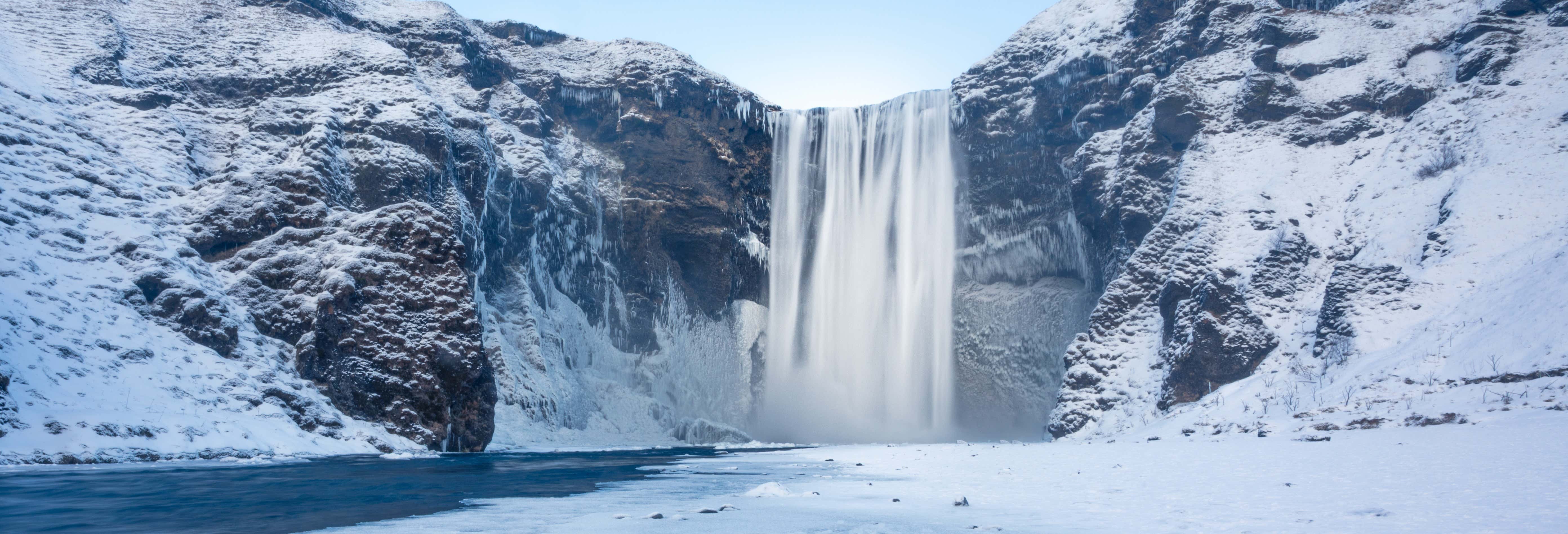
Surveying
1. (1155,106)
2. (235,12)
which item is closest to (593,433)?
(235,12)

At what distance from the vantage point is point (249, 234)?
34.6m

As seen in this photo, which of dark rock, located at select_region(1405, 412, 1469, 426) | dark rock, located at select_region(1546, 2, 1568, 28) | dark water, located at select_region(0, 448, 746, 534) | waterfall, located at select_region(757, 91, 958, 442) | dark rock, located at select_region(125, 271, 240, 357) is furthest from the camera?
waterfall, located at select_region(757, 91, 958, 442)

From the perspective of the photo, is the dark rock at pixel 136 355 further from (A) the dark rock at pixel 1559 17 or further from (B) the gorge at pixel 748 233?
(A) the dark rock at pixel 1559 17

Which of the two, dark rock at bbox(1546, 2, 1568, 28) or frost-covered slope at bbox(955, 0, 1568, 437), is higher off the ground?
dark rock at bbox(1546, 2, 1568, 28)

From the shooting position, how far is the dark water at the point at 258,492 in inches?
330

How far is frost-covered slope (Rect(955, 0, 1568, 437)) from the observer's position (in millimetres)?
27781

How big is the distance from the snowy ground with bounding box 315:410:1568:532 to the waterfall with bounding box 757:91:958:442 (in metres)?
38.7

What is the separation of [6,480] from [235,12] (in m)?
47.3

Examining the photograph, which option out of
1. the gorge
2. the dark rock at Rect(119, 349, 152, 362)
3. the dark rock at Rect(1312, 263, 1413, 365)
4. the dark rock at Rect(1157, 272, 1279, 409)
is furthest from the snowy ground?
the dark rock at Rect(1157, 272, 1279, 409)

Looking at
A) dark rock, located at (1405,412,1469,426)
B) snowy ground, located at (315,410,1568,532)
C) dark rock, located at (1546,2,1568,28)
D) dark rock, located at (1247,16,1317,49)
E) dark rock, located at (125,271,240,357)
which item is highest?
dark rock, located at (1247,16,1317,49)

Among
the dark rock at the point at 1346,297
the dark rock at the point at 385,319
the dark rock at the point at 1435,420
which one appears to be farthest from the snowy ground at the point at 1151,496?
the dark rock at the point at 385,319

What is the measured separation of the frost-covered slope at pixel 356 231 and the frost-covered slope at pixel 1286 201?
2188cm

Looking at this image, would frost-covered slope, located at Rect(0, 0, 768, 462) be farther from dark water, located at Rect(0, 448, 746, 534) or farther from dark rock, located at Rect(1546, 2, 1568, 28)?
dark rock, located at Rect(1546, 2, 1568, 28)

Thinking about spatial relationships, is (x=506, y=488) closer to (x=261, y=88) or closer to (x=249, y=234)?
(x=249, y=234)
